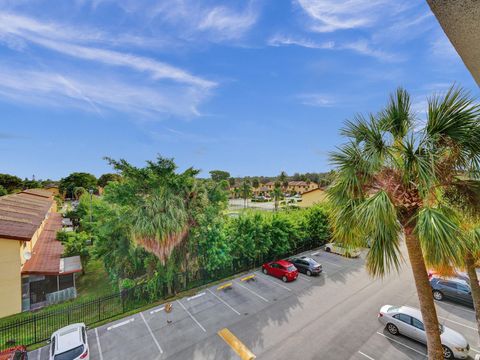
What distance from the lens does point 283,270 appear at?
17594 mm

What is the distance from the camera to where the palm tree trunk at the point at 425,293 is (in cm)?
580

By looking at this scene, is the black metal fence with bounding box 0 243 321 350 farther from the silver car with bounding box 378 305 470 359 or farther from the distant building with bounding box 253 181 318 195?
the distant building with bounding box 253 181 318 195

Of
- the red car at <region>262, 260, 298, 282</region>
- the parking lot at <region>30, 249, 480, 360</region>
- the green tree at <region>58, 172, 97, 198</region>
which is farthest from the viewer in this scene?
the green tree at <region>58, 172, 97, 198</region>

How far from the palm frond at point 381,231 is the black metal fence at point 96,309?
13123mm

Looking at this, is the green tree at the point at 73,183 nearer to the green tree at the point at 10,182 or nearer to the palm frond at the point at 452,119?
the green tree at the point at 10,182

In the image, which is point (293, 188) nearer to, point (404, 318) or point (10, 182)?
point (404, 318)

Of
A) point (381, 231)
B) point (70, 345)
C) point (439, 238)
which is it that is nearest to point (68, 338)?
point (70, 345)

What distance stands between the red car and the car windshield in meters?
12.5

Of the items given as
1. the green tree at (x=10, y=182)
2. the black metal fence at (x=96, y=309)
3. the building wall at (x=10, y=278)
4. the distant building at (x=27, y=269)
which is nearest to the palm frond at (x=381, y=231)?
the black metal fence at (x=96, y=309)

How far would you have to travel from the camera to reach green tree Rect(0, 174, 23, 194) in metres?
65.7

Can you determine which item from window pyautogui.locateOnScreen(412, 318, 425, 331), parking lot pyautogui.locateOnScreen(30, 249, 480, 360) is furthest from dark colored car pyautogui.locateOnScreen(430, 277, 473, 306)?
window pyautogui.locateOnScreen(412, 318, 425, 331)

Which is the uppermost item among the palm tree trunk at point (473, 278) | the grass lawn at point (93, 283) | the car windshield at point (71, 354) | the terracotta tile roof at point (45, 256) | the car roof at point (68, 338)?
the palm tree trunk at point (473, 278)

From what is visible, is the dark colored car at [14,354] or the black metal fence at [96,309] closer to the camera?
the dark colored car at [14,354]

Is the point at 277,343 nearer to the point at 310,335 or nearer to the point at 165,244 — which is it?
the point at 310,335
